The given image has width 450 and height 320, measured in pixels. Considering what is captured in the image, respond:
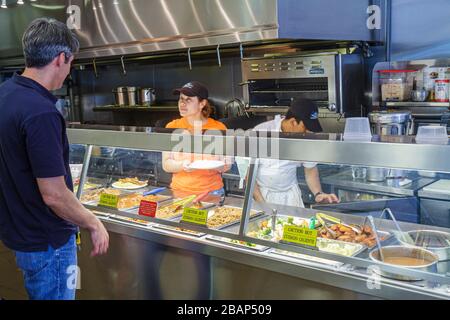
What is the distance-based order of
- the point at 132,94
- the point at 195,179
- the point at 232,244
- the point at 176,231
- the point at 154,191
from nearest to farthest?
the point at 232,244
the point at 176,231
the point at 195,179
the point at 154,191
the point at 132,94

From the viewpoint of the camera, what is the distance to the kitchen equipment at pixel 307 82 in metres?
4.23

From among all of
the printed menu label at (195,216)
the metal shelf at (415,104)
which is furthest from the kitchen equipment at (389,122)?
the printed menu label at (195,216)

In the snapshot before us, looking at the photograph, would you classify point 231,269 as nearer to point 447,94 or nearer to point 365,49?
point 447,94

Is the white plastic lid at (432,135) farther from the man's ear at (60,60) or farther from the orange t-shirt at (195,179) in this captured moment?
the man's ear at (60,60)

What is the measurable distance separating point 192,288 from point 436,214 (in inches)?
50.4

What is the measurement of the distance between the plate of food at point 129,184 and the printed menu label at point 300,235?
1.32 metres

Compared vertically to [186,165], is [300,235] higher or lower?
lower

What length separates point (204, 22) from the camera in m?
4.13

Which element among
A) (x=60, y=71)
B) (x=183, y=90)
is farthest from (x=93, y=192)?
(x=60, y=71)

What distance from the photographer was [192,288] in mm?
2447

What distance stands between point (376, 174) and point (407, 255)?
0.41 metres

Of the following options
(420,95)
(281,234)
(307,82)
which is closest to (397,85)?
(420,95)

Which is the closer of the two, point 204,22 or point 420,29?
point 204,22

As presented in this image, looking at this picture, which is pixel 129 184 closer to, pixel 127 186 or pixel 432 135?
pixel 127 186
